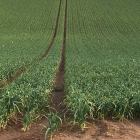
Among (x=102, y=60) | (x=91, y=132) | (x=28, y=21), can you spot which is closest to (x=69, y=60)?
(x=102, y=60)

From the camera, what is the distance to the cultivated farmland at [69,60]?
21.7 feet

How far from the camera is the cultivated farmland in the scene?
6629 mm

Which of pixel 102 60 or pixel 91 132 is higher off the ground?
pixel 102 60

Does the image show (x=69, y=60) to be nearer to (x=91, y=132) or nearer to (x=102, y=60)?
(x=102, y=60)

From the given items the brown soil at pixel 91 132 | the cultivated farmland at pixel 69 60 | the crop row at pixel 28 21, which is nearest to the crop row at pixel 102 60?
the cultivated farmland at pixel 69 60

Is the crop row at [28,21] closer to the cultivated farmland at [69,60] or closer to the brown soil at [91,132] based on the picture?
the cultivated farmland at [69,60]

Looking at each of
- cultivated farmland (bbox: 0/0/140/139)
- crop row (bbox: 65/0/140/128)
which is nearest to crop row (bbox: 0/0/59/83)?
cultivated farmland (bbox: 0/0/140/139)

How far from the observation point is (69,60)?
19.2 meters

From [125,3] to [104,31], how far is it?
2528 centimetres

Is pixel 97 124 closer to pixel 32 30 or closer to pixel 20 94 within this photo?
pixel 20 94

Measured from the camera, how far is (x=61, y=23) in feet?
158

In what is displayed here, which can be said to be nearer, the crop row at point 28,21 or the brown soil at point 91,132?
the brown soil at point 91,132

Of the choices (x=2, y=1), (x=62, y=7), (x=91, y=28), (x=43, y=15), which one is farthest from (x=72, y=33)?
(x=2, y=1)

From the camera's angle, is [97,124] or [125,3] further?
[125,3]
